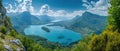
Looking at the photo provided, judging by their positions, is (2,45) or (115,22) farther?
(2,45)

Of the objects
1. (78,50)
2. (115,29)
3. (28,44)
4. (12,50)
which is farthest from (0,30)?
(115,29)

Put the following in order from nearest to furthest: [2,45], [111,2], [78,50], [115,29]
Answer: [115,29], [111,2], [2,45], [78,50]

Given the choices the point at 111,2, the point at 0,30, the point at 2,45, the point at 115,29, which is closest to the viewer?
the point at 115,29

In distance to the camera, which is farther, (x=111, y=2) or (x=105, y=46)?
(x=111, y=2)

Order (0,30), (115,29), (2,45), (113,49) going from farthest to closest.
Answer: (0,30), (2,45), (115,29), (113,49)

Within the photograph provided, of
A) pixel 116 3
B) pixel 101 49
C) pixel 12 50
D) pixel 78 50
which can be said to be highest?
pixel 116 3

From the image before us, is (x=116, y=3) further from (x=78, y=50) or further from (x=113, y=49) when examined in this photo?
(x=78, y=50)

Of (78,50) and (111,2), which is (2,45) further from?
(78,50)

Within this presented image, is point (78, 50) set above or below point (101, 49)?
below

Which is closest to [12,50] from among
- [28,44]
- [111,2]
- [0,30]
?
[0,30]
